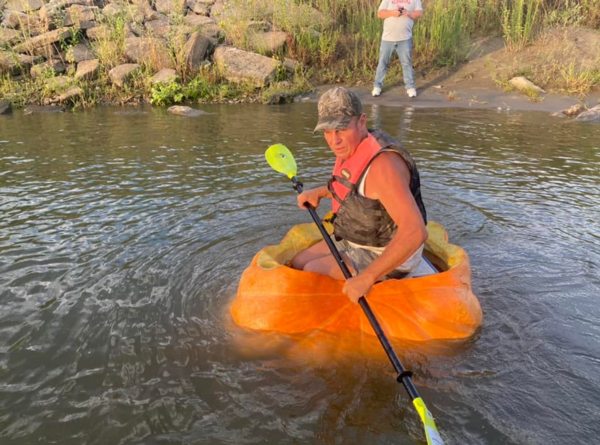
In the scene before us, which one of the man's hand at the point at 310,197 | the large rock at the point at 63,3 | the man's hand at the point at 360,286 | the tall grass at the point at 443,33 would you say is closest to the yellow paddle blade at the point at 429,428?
the man's hand at the point at 360,286

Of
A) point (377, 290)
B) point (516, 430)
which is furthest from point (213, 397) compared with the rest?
point (516, 430)

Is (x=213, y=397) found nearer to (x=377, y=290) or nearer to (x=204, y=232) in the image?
(x=377, y=290)

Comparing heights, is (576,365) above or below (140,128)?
below

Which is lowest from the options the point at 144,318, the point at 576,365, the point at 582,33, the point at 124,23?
the point at 576,365

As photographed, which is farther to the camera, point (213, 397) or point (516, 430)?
point (213, 397)

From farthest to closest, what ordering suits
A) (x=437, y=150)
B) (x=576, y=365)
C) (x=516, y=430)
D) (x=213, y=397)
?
(x=437, y=150) < (x=576, y=365) < (x=213, y=397) < (x=516, y=430)

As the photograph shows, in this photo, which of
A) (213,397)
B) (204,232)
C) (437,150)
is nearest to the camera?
(213,397)

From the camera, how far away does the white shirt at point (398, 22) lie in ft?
33.4

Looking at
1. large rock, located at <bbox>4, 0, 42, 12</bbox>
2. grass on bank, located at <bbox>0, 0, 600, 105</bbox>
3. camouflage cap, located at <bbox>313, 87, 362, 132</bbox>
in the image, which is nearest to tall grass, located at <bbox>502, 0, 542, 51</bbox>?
grass on bank, located at <bbox>0, 0, 600, 105</bbox>

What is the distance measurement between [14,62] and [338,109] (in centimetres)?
1228

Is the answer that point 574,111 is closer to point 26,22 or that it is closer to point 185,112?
point 185,112

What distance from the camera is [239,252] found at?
13.8ft

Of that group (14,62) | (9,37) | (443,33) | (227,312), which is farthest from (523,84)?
(9,37)

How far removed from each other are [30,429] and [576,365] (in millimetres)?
2874
